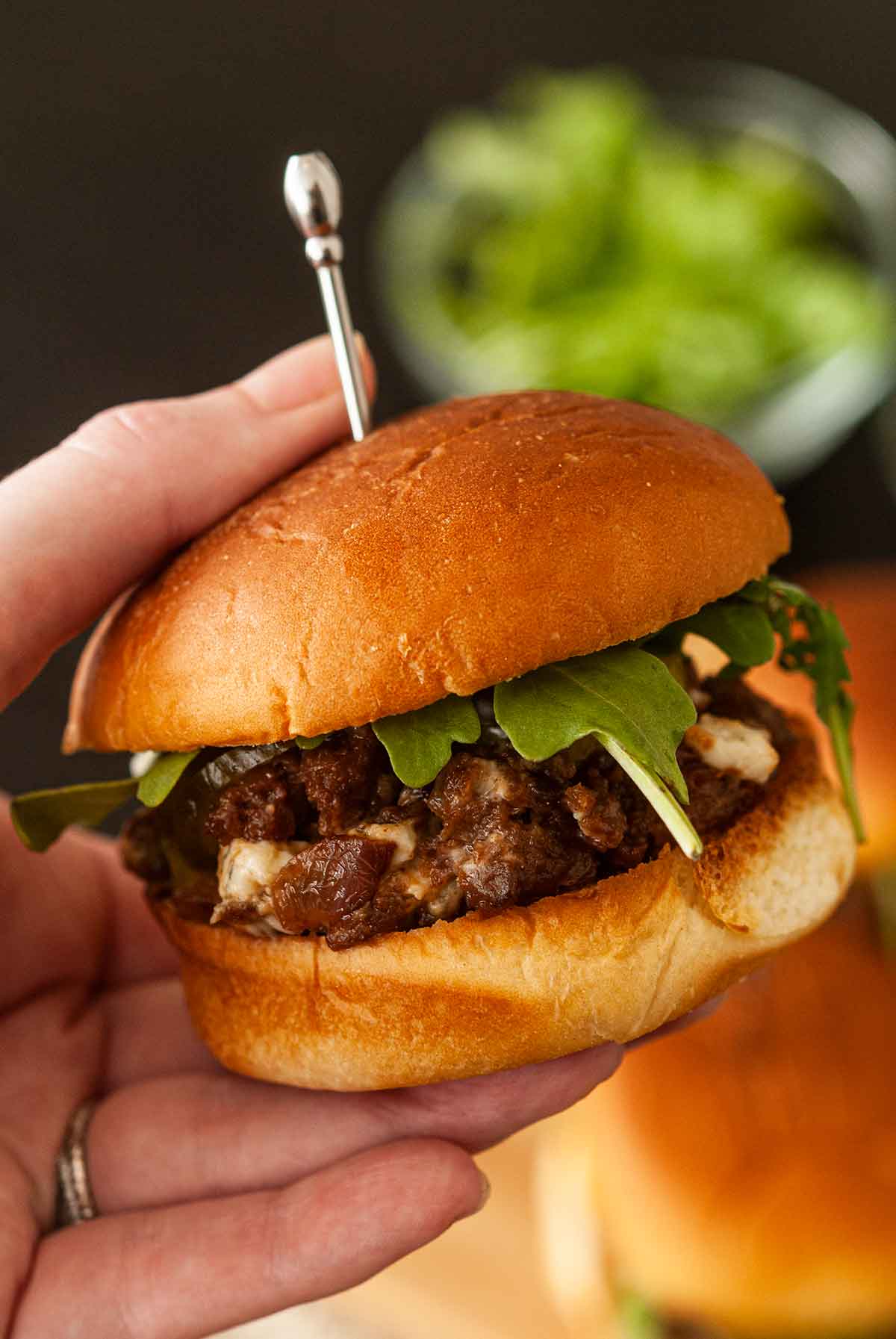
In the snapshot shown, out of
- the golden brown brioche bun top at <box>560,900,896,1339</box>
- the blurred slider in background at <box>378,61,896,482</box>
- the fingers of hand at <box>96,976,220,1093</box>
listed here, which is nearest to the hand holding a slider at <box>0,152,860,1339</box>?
the fingers of hand at <box>96,976,220,1093</box>

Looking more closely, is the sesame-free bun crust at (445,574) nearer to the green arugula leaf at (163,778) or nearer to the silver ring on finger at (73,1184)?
the green arugula leaf at (163,778)

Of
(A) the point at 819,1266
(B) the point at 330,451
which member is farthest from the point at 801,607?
(A) the point at 819,1266

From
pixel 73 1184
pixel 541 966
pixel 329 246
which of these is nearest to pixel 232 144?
pixel 329 246

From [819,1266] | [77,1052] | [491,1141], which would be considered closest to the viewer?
[491,1141]

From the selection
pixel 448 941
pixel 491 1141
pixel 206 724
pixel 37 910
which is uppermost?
pixel 206 724

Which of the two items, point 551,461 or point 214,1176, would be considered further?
point 214,1176

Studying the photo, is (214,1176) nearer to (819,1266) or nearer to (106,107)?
(819,1266)
